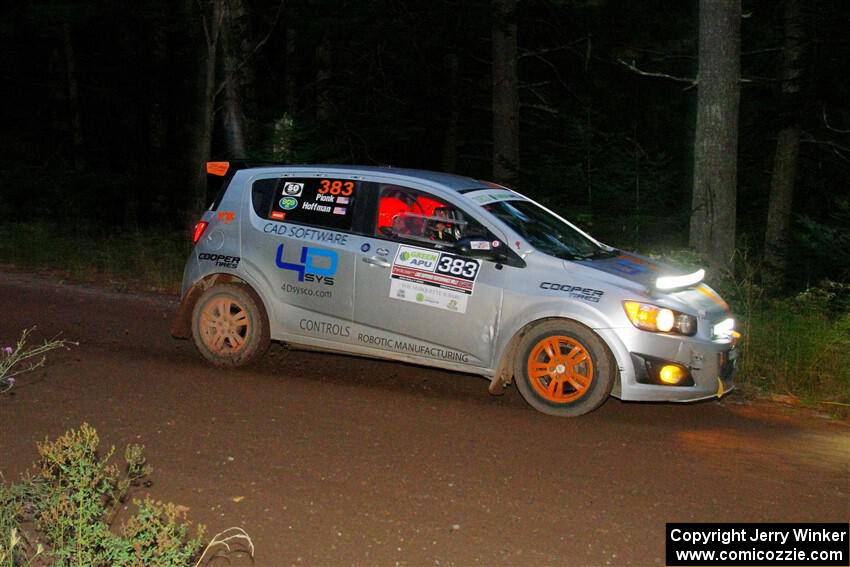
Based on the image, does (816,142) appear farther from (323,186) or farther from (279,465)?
(279,465)

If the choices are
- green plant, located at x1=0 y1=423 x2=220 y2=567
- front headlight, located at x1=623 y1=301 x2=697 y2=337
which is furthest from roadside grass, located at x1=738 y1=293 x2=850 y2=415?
green plant, located at x1=0 y1=423 x2=220 y2=567

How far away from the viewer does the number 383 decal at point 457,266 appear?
846 centimetres

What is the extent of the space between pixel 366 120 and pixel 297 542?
2031 cm

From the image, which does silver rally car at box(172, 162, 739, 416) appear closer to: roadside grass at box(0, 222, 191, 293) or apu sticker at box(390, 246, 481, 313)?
apu sticker at box(390, 246, 481, 313)

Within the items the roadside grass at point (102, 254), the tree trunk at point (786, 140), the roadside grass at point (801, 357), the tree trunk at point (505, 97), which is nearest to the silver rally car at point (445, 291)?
the roadside grass at point (801, 357)

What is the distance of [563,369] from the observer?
820cm

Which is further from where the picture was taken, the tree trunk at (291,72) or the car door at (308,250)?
the tree trunk at (291,72)

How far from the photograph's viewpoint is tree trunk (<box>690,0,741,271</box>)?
1248cm

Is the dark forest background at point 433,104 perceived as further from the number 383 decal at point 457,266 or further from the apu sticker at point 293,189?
the apu sticker at point 293,189

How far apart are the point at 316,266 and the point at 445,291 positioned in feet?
4.17

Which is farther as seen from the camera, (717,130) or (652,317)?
(717,130)

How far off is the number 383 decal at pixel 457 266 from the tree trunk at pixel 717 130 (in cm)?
489

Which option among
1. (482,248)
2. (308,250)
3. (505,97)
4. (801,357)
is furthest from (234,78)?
(801,357)

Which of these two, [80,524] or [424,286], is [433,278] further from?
[80,524]
